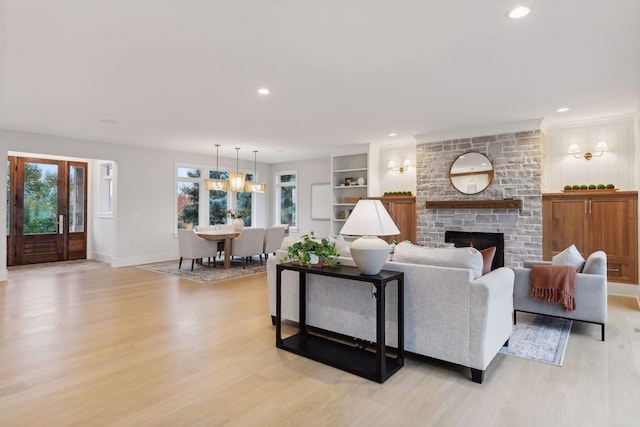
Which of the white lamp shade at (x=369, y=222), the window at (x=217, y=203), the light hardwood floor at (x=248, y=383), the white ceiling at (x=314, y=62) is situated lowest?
the light hardwood floor at (x=248, y=383)

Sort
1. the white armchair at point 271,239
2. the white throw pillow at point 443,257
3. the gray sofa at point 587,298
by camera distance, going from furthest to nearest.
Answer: the white armchair at point 271,239
the gray sofa at point 587,298
the white throw pillow at point 443,257

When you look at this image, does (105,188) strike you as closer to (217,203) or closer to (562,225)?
(217,203)

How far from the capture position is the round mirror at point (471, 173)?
6.01 m

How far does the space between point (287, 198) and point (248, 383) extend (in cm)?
825

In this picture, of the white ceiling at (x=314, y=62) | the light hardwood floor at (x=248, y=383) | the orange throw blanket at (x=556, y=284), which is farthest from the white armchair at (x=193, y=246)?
the orange throw blanket at (x=556, y=284)

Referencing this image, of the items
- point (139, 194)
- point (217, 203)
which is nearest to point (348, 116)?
point (139, 194)

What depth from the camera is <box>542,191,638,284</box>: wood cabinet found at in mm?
5047

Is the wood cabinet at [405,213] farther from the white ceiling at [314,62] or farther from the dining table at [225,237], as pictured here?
the dining table at [225,237]

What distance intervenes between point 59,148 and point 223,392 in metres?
6.61

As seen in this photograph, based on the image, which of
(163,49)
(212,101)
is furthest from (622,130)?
(163,49)

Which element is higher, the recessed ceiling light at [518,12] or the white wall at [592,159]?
the recessed ceiling light at [518,12]

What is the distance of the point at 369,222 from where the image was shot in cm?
285

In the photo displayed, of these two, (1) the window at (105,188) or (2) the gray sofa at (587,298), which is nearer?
(2) the gray sofa at (587,298)

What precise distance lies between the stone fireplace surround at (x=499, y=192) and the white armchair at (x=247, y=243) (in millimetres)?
3253
